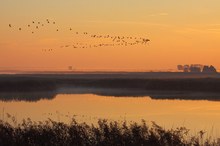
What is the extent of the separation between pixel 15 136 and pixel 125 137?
4138mm

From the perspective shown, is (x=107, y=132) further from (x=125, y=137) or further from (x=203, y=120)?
(x=203, y=120)

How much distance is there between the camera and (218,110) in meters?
49.6

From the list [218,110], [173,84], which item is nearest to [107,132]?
[218,110]

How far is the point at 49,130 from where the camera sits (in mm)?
20953

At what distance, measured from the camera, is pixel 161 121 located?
38656mm

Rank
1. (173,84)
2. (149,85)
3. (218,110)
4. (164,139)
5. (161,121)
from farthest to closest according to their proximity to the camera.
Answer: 1. (149,85)
2. (173,84)
3. (218,110)
4. (161,121)
5. (164,139)

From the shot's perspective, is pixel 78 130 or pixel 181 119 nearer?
pixel 78 130

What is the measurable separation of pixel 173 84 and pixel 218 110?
47.9m

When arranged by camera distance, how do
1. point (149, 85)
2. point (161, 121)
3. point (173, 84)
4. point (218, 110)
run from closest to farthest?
point (161, 121), point (218, 110), point (173, 84), point (149, 85)

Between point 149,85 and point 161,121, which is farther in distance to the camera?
point 149,85

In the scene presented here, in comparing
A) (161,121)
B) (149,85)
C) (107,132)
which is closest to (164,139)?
(107,132)

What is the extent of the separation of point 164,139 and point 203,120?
2053cm

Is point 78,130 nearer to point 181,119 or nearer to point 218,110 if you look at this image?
point 181,119

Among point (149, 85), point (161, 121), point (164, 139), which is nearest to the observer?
point (164, 139)
